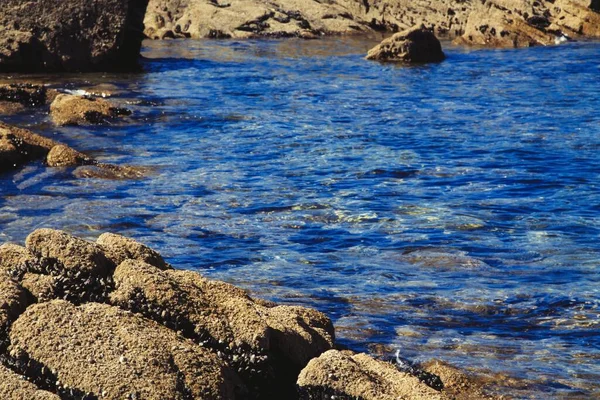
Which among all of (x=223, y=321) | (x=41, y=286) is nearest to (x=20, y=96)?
(x=41, y=286)

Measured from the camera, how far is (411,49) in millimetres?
32625

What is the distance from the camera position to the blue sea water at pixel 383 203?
365 inches

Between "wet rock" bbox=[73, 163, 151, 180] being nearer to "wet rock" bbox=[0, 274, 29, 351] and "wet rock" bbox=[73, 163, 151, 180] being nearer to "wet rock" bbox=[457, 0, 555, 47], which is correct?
"wet rock" bbox=[0, 274, 29, 351]

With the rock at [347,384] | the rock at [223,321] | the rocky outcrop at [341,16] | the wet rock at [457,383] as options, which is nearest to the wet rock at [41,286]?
the rock at [223,321]

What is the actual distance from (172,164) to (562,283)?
8.69m

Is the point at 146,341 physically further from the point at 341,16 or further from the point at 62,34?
the point at 341,16

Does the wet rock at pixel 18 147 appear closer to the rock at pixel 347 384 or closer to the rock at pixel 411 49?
the rock at pixel 347 384

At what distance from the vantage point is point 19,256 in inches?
289

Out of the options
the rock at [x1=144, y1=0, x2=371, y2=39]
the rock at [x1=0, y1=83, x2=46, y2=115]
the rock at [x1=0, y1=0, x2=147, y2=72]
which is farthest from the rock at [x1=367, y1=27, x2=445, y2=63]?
the rock at [x1=0, y1=83, x2=46, y2=115]

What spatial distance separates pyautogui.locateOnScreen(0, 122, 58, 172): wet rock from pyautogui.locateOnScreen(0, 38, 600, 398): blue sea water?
1.26 feet

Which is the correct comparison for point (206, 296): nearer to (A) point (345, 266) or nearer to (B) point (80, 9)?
(A) point (345, 266)

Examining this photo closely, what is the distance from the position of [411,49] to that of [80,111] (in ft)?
50.6

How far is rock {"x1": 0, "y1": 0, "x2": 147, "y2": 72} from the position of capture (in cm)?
2681

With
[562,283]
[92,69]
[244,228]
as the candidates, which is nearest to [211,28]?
[92,69]
